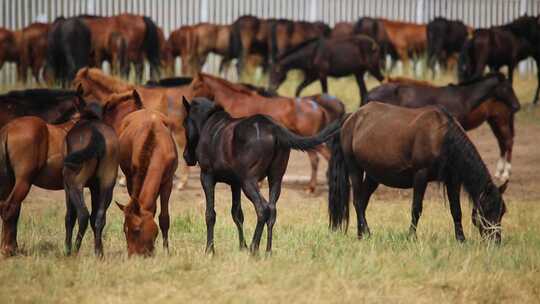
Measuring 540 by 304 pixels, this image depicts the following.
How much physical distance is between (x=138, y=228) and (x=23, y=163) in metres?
1.18

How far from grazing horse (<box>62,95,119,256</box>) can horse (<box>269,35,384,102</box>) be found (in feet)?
41.2

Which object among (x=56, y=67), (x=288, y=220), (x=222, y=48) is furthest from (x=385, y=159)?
(x=222, y=48)

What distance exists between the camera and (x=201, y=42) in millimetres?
27172

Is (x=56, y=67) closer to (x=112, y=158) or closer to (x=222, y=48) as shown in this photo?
(x=222, y=48)

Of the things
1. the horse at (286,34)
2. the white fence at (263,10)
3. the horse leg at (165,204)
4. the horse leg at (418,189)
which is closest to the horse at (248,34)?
the horse at (286,34)

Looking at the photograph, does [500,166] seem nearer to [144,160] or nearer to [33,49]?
[144,160]

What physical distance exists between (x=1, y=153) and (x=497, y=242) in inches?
167

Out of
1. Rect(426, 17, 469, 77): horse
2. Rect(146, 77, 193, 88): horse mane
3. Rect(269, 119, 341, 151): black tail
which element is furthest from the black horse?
Rect(269, 119, 341, 151): black tail

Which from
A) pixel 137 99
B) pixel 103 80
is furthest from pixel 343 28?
pixel 137 99

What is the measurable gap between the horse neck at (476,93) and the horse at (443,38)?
9.94 metres

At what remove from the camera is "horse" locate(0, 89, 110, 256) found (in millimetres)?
9539

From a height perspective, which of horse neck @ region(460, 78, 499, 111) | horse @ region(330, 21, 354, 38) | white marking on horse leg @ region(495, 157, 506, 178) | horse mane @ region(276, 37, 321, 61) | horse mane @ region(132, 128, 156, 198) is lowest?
white marking on horse leg @ region(495, 157, 506, 178)

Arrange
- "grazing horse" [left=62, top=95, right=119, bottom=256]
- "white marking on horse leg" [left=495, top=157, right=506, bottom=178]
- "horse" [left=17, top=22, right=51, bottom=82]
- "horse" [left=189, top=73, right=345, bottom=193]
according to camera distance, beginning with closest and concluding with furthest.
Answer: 1. "grazing horse" [left=62, top=95, right=119, bottom=256]
2. "horse" [left=189, top=73, right=345, bottom=193]
3. "white marking on horse leg" [left=495, top=157, right=506, bottom=178]
4. "horse" [left=17, top=22, right=51, bottom=82]

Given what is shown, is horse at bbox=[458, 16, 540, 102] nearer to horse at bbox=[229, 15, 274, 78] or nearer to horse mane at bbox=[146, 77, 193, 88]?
horse at bbox=[229, 15, 274, 78]
